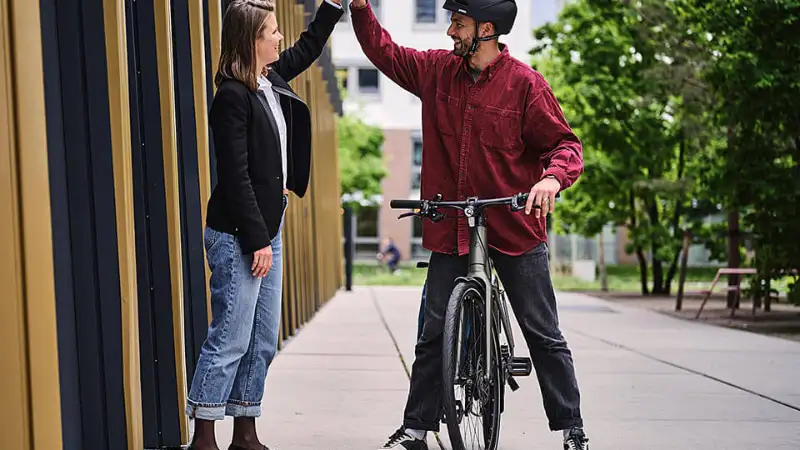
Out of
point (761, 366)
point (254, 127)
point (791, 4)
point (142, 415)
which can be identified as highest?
point (791, 4)

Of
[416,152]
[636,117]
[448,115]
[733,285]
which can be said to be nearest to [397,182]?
[416,152]

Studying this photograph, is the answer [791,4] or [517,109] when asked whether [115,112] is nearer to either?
[517,109]

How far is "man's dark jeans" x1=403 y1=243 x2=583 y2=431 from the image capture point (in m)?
5.85

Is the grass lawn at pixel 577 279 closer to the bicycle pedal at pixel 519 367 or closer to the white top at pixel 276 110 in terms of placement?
the bicycle pedal at pixel 519 367

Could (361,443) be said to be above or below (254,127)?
below

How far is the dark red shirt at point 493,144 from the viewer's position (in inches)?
228

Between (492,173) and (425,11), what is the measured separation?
53.6 metres

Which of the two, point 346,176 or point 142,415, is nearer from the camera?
point 142,415

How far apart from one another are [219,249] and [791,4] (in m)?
10.8

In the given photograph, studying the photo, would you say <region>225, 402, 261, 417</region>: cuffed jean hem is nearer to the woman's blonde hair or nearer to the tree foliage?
the woman's blonde hair

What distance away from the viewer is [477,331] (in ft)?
18.7

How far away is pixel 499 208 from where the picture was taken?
5.84m

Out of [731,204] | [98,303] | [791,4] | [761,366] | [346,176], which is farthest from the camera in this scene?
[346,176]

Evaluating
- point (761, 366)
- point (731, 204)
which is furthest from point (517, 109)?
point (731, 204)
